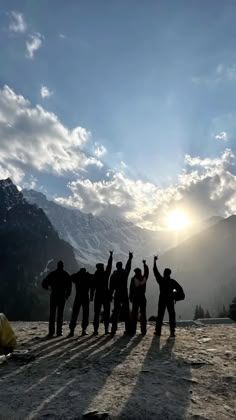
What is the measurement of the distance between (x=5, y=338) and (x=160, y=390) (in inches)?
245

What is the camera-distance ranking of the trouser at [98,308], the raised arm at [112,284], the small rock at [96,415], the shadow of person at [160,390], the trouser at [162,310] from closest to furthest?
the small rock at [96,415], the shadow of person at [160,390], the trouser at [162,310], the raised arm at [112,284], the trouser at [98,308]

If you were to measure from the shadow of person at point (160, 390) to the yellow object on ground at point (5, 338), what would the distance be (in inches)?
178

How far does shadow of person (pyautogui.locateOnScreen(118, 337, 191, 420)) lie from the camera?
7.62m

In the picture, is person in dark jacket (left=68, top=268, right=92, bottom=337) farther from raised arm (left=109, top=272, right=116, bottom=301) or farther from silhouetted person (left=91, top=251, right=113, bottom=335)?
raised arm (left=109, top=272, right=116, bottom=301)

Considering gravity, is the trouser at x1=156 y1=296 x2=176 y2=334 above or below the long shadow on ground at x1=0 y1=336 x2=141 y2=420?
above

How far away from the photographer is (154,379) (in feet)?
31.9

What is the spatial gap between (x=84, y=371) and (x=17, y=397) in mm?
2276

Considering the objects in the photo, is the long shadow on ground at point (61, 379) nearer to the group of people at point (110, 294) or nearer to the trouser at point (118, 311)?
the trouser at point (118, 311)

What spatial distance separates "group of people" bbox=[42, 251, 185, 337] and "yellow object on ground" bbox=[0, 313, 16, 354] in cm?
358

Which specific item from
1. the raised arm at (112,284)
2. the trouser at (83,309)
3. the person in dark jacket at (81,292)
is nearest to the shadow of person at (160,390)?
the raised arm at (112,284)

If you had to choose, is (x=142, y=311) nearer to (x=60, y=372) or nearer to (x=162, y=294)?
(x=162, y=294)

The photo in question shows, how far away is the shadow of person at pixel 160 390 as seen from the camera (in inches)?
300

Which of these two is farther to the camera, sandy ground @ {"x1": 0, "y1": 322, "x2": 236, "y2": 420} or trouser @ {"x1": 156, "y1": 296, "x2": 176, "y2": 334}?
trouser @ {"x1": 156, "y1": 296, "x2": 176, "y2": 334}

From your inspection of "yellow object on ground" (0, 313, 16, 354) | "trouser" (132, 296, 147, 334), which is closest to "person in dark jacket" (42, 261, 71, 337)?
"trouser" (132, 296, 147, 334)
